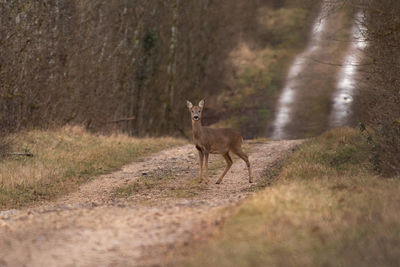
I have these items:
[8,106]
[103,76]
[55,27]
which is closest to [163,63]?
[103,76]

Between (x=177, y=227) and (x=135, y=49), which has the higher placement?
(x=135, y=49)

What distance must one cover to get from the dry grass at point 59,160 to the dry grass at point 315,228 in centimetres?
690

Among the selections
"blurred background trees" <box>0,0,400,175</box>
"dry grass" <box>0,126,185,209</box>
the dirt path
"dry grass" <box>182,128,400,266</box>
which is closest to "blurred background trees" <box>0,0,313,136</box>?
"blurred background trees" <box>0,0,400,175</box>

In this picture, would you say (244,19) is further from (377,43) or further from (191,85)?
(377,43)

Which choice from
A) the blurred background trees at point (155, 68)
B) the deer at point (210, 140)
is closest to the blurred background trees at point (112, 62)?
the blurred background trees at point (155, 68)

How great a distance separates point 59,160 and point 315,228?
11.2 m

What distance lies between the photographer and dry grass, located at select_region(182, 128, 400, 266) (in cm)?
667

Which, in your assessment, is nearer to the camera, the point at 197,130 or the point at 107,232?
the point at 107,232

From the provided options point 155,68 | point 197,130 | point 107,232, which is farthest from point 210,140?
point 155,68

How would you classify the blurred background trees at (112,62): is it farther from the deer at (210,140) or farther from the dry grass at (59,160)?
the deer at (210,140)

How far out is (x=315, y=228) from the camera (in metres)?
7.66

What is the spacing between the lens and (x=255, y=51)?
4900 centimetres

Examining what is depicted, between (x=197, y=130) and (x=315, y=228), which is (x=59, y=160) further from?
(x=315, y=228)

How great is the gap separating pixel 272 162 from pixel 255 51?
1266 inches
